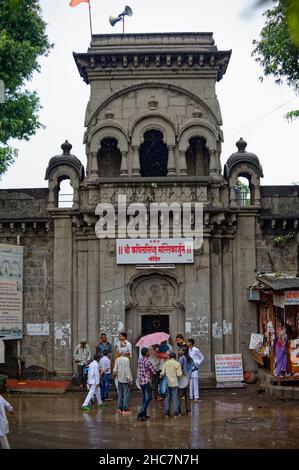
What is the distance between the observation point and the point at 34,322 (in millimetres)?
19672

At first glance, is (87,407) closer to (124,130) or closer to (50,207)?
(50,207)

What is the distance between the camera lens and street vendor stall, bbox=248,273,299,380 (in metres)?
15.5

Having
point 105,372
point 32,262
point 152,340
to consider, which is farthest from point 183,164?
point 105,372

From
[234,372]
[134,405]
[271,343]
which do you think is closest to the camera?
[134,405]

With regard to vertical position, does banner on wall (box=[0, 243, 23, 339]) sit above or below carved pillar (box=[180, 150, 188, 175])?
below

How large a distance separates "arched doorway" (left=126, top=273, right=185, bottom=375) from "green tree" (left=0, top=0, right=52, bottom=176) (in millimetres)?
5937

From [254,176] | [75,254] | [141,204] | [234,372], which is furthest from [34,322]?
[254,176]

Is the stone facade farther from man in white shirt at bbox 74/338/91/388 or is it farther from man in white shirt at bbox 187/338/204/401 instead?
man in white shirt at bbox 187/338/204/401

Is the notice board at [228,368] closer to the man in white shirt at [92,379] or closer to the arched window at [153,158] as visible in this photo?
the man in white shirt at [92,379]

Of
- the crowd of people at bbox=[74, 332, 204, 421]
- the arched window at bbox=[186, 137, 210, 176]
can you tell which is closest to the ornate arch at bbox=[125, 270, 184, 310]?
the crowd of people at bbox=[74, 332, 204, 421]

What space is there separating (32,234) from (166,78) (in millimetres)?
7106

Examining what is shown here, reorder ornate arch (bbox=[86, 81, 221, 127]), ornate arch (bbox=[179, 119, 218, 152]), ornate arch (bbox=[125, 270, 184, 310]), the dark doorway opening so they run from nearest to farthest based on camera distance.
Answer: ornate arch (bbox=[125, 270, 184, 310]) → the dark doorway opening → ornate arch (bbox=[179, 119, 218, 152]) → ornate arch (bbox=[86, 81, 221, 127])

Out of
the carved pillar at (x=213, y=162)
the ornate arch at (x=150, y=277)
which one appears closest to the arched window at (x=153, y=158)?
the carved pillar at (x=213, y=162)

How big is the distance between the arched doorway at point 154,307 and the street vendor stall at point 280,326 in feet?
9.37
